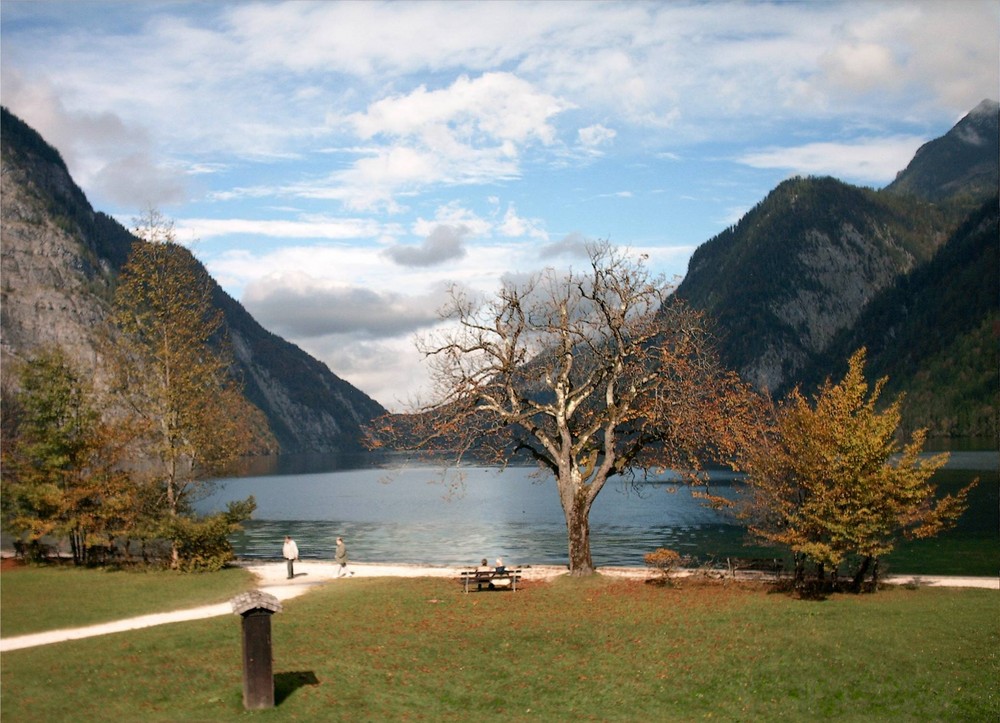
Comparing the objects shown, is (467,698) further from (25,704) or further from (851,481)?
(851,481)

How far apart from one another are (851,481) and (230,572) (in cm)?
2547

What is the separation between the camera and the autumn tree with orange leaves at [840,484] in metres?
30.3

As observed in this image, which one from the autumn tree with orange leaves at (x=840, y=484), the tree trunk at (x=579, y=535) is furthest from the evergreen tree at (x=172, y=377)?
the autumn tree with orange leaves at (x=840, y=484)

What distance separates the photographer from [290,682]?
20.3m

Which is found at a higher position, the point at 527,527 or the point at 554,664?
the point at 554,664

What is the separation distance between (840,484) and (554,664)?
13.6m

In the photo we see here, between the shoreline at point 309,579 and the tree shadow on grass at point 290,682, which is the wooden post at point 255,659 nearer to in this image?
the tree shadow on grass at point 290,682

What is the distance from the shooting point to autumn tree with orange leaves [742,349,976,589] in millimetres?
30266

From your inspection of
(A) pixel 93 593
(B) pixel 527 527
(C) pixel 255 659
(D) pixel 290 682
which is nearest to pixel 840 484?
(D) pixel 290 682

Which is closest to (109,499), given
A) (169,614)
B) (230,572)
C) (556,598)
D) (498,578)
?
(230,572)

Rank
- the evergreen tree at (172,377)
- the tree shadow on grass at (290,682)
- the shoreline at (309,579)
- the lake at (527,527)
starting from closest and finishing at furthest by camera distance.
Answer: the tree shadow on grass at (290,682), the shoreline at (309,579), the evergreen tree at (172,377), the lake at (527,527)

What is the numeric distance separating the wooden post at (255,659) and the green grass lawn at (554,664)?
1.11 feet

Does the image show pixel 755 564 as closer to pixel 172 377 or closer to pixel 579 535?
pixel 579 535

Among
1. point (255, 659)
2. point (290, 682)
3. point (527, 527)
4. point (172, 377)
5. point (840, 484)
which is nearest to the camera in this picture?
point (255, 659)
